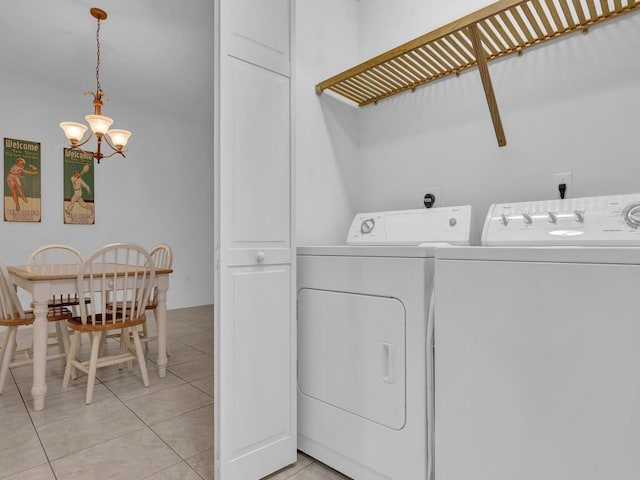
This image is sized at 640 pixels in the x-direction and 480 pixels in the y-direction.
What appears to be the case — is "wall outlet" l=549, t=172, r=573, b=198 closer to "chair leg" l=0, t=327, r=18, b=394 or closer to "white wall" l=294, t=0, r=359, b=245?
"white wall" l=294, t=0, r=359, b=245

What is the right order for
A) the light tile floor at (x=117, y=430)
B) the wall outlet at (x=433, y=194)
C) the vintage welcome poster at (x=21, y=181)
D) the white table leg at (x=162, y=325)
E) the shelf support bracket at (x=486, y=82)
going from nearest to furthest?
1. the shelf support bracket at (x=486, y=82)
2. the light tile floor at (x=117, y=430)
3. the wall outlet at (x=433, y=194)
4. the white table leg at (x=162, y=325)
5. the vintage welcome poster at (x=21, y=181)

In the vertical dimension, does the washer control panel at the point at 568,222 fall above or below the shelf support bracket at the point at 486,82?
below

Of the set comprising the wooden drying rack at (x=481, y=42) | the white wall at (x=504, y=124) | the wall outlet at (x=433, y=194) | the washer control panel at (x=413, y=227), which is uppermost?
the wooden drying rack at (x=481, y=42)

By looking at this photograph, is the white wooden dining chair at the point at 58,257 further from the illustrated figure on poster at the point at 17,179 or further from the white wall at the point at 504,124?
the white wall at the point at 504,124

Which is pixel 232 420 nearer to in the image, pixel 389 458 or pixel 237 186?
pixel 389 458

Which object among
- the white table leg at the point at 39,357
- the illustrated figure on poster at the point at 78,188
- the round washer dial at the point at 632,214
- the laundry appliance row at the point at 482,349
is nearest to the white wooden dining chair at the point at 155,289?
the white table leg at the point at 39,357

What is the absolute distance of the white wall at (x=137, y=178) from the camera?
395 cm

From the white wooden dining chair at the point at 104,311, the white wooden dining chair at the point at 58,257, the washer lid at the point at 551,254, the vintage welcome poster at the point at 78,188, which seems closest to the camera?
the washer lid at the point at 551,254

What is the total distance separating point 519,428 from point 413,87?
5.26 feet

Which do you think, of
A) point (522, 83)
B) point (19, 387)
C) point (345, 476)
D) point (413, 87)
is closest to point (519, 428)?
point (345, 476)

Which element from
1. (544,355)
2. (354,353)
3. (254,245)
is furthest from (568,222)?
(254,245)

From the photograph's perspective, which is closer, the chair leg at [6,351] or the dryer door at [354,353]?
the dryer door at [354,353]

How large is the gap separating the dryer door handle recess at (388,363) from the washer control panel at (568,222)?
567 millimetres

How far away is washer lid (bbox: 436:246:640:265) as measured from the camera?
0.83 meters
